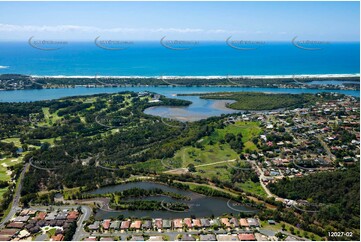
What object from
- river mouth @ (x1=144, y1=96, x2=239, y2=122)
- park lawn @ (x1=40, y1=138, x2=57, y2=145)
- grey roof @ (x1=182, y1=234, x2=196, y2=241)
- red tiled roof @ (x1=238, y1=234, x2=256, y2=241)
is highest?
river mouth @ (x1=144, y1=96, x2=239, y2=122)

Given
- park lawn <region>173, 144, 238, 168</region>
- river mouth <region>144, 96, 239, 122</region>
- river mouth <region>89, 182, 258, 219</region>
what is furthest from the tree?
river mouth <region>144, 96, 239, 122</region>

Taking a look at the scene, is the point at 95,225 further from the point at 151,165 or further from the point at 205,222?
the point at 151,165

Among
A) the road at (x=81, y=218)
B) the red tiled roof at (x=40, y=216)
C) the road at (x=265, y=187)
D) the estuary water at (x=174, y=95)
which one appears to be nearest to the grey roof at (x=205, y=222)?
the road at (x=265, y=187)

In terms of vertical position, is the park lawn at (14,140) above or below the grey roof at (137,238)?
above

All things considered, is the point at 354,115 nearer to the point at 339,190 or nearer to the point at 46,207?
the point at 339,190

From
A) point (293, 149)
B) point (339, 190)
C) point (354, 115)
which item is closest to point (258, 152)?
point (293, 149)

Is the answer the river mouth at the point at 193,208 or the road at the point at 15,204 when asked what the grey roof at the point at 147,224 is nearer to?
the river mouth at the point at 193,208

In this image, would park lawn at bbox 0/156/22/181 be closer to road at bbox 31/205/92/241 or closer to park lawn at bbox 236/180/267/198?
road at bbox 31/205/92/241

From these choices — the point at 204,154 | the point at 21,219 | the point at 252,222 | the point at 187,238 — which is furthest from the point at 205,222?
the point at 21,219
